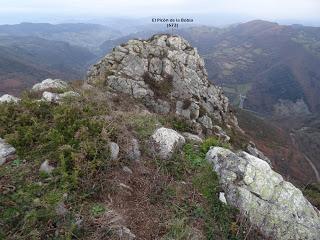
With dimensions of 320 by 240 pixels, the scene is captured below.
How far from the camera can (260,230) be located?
9.69 metres

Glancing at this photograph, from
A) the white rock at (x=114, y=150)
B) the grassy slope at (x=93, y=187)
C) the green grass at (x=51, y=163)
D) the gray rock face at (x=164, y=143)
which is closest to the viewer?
the green grass at (x=51, y=163)

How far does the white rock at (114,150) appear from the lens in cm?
1046

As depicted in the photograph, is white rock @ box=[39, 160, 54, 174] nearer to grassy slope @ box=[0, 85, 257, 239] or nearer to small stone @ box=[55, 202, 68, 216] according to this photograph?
grassy slope @ box=[0, 85, 257, 239]

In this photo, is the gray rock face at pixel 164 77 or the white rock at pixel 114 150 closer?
the white rock at pixel 114 150

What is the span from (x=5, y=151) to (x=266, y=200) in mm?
7844

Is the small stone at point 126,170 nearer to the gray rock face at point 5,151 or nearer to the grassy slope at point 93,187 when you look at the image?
the grassy slope at point 93,187

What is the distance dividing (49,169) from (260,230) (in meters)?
6.05

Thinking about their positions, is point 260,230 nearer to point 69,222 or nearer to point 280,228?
point 280,228

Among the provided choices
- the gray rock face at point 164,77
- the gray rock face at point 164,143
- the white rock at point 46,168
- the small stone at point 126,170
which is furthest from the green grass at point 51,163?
the gray rock face at point 164,77

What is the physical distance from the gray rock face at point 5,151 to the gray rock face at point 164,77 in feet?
57.6

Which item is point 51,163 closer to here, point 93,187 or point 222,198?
point 93,187

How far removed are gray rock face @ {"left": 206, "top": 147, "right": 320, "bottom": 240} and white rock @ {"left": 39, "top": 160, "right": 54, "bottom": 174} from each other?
16.5 ft

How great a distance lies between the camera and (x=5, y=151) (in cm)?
1044

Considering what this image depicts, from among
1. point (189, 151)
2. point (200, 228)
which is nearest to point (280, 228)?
point (200, 228)
